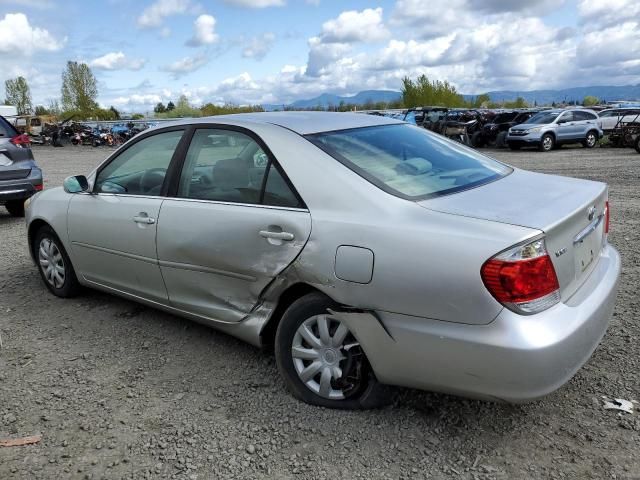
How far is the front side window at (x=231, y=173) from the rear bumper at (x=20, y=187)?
6.04 metres

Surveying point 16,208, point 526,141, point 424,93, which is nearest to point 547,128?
point 526,141

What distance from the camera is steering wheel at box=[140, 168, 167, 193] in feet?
12.4

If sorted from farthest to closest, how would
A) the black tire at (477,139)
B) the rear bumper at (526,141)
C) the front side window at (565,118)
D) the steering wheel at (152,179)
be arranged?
the black tire at (477,139), the front side window at (565,118), the rear bumper at (526,141), the steering wheel at (152,179)

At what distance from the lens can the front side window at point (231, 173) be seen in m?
3.12

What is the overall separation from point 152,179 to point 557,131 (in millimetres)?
20881

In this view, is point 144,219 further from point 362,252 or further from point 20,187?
point 20,187

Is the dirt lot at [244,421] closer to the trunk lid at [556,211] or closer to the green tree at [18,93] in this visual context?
the trunk lid at [556,211]

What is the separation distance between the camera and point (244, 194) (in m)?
3.25

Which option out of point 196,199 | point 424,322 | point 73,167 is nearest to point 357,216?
point 424,322

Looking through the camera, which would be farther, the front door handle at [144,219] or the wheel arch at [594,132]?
the wheel arch at [594,132]

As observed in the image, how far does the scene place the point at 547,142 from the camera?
21.6 meters

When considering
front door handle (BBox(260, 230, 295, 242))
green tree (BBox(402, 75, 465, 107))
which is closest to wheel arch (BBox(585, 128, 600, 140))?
front door handle (BBox(260, 230, 295, 242))

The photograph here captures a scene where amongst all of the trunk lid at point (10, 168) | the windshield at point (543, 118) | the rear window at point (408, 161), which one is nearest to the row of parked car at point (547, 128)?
the windshield at point (543, 118)

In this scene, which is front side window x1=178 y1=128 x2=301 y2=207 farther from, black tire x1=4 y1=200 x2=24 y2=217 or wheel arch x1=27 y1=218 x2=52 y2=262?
black tire x1=4 y1=200 x2=24 y2=217
